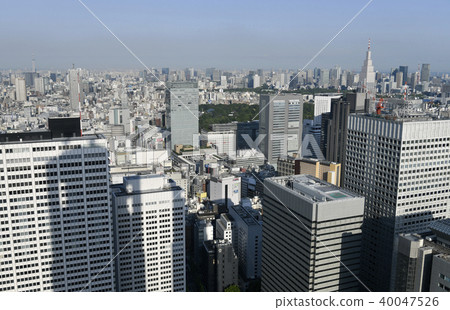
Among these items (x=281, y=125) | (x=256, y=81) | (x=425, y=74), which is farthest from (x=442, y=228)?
(x=256, y=81)

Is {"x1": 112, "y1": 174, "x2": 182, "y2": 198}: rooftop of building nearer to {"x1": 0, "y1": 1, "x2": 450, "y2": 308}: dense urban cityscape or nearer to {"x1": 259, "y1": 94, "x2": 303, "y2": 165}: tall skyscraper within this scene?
{"x1": 0, "y1": 1, "x2": 450, "y2": 308}: dense urban cityscape

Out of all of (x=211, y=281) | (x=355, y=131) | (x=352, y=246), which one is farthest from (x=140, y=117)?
(x=352, y=246)

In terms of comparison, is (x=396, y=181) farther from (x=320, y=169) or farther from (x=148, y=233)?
(x=320, y=169)

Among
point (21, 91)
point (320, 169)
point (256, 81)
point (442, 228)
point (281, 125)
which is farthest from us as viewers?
point (256, 81)

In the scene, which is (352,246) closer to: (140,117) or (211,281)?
(211,281)

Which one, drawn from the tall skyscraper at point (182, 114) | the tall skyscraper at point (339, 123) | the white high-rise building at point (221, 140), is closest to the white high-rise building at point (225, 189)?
the tall skyscraper at point (339, 123)

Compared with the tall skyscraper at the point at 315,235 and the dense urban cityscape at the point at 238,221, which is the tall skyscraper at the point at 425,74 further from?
the tall skyscraper at the point at 315,235
